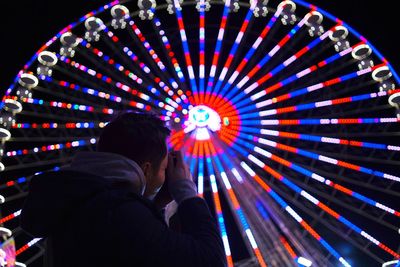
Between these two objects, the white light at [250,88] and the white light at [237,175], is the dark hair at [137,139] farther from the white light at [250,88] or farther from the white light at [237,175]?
the white light at [250,88]

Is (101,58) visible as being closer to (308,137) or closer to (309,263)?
(308,137)

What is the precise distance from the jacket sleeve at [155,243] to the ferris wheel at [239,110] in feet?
25.3

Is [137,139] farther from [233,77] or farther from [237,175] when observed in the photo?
[233,77]

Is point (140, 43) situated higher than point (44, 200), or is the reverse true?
point (140, 43)

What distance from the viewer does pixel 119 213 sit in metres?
1.63

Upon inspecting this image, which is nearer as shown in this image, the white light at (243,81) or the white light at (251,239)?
the white light at (251,239)

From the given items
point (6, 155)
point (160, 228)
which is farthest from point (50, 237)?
point (6, 155)

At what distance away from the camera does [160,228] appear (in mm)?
1628

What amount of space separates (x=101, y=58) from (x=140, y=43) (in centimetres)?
104

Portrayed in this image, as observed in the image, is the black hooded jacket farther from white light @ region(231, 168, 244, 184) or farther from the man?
white light @ region(231, 168, 244, 184)

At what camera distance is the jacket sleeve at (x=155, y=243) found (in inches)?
62.2

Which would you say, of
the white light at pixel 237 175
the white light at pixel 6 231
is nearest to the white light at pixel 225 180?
the white light at pixel 237 175

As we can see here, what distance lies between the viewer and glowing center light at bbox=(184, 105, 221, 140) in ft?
34.3

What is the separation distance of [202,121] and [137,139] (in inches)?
336
